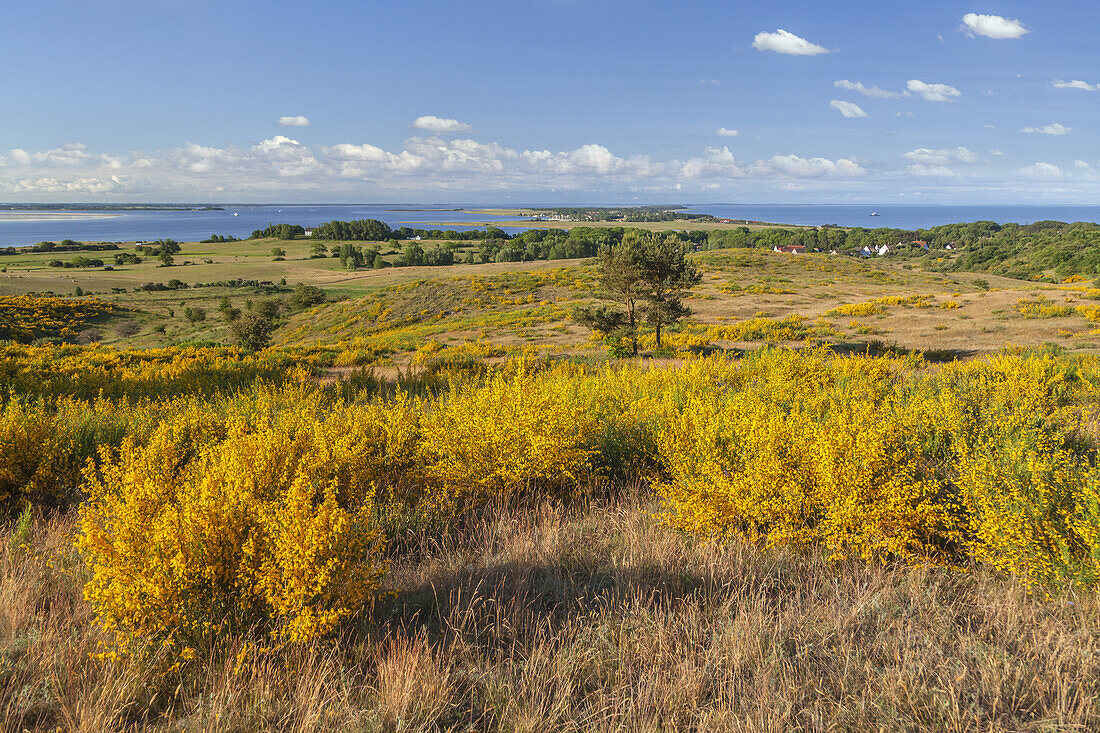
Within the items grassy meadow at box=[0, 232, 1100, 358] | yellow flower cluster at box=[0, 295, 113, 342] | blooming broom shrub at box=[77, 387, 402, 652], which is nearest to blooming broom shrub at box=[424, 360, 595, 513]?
blooming broom shrub at box=[77, 387, 402, 652]

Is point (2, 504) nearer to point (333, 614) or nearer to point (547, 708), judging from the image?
point (333, 614)

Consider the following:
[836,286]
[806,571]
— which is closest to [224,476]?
[806,571]

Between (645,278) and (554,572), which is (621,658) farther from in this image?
(645,278)

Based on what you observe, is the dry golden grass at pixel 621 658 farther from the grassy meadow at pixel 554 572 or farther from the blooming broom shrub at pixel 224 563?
the blooming broom shrub at pixel 224 563

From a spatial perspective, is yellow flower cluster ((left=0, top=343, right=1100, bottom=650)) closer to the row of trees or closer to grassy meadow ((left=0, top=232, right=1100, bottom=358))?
the row of trees

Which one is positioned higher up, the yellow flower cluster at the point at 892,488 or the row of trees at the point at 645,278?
the row of trees at the point at 645,278

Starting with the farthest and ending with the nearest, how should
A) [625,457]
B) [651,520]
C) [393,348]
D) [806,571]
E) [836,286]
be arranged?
[836,286] → [393,348] → [625,457] → [651,520] → [806,571]

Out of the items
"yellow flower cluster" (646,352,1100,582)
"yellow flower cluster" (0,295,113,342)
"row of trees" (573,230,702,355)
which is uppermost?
"row of trees" (573,230,702,355)

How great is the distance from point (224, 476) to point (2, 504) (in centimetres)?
270

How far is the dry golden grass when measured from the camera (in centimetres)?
226

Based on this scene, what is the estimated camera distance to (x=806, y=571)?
345 cm

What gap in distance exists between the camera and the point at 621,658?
8.53 ft

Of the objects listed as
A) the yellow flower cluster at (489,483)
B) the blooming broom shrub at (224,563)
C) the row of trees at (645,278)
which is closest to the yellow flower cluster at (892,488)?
the yellow flower cluster at (489,483)

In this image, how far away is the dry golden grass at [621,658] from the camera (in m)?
2.26
